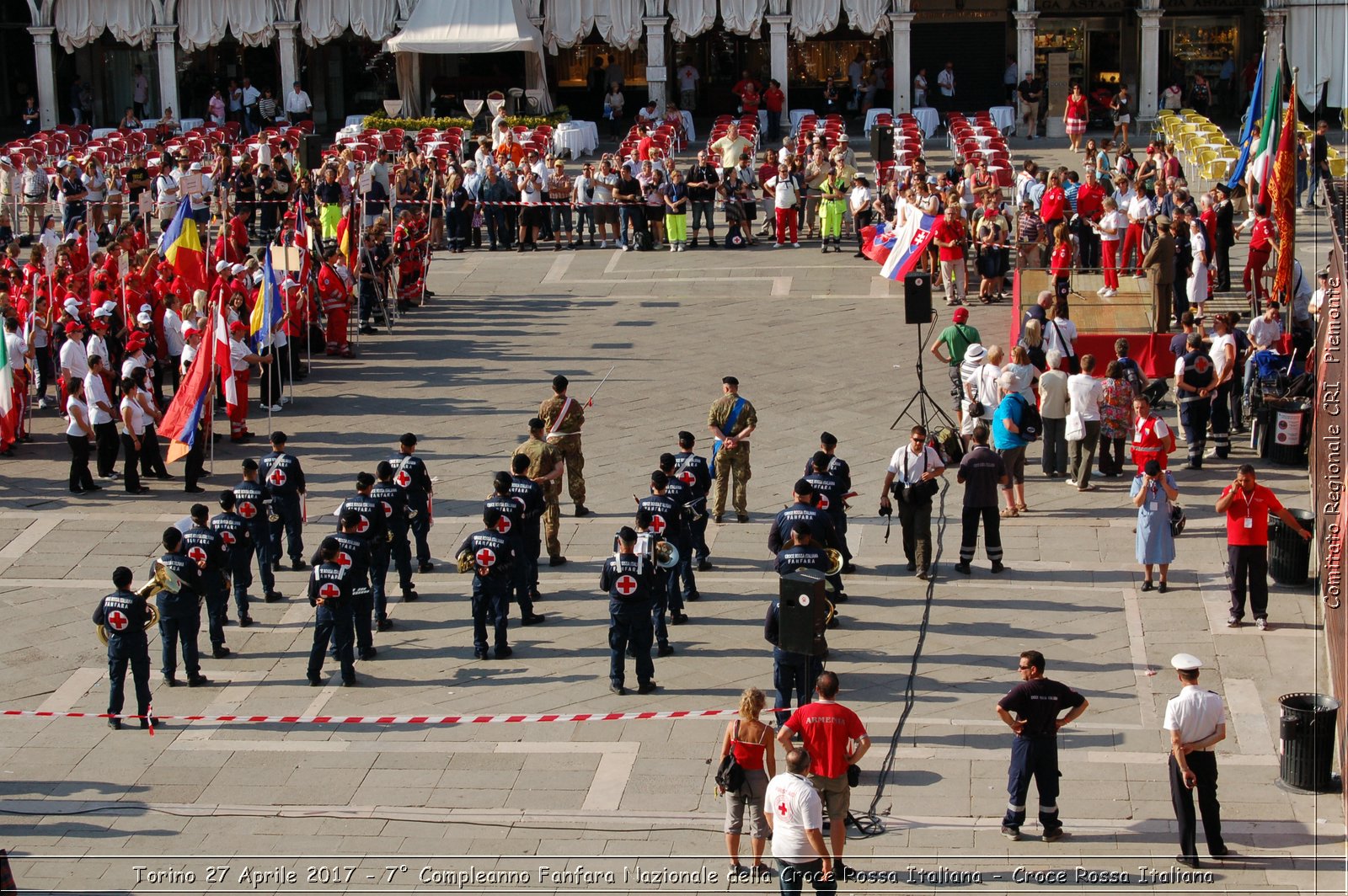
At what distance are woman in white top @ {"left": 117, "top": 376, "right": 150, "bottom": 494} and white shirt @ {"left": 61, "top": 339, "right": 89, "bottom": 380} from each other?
4.25 ft

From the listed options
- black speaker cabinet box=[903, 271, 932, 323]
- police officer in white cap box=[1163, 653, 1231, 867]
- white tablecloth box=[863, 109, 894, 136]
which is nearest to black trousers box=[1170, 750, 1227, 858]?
police officer in white cap box=[1163, 653, 1231, 867]

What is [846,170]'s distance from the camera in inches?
1176

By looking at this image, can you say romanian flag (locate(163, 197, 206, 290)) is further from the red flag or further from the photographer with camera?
the red flag

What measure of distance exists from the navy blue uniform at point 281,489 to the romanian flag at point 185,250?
7210 mm

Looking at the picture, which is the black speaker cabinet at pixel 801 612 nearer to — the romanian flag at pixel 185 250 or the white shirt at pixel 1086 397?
the white shirt at pixel 1086 397

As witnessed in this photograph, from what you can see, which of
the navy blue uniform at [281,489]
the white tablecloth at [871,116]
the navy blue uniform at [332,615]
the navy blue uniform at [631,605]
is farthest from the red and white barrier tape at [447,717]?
the white tablecloth at [871,116]

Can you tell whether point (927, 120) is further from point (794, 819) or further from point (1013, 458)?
point (794, 819)

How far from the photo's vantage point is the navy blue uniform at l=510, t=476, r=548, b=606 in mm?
14648

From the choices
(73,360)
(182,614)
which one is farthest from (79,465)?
(182,614)

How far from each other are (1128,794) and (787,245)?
19443mm

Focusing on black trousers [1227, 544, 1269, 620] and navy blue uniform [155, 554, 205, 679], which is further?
black trousers [1227, 544, 1269, 620]

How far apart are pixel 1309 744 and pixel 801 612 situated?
321cm

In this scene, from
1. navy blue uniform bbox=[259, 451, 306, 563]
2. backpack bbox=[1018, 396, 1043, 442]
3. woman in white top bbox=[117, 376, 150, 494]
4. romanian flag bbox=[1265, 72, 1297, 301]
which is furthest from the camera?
romanian flag bbox=[1265, 72, 1297, 301]

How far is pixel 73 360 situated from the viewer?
19.5 meters
